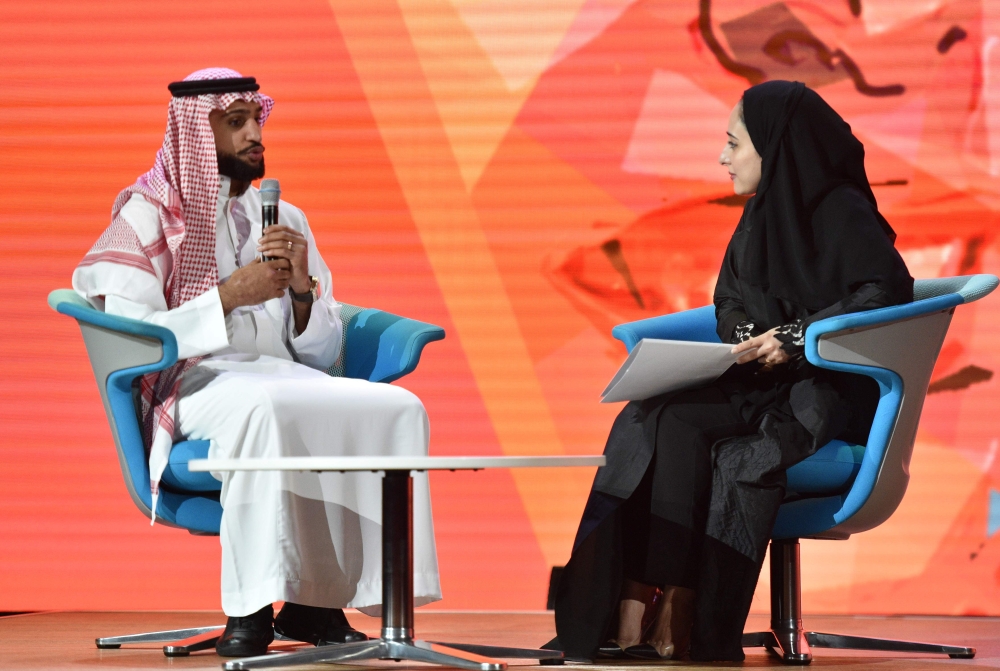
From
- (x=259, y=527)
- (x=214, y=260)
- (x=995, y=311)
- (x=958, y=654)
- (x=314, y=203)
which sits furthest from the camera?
(x=314, y=203)

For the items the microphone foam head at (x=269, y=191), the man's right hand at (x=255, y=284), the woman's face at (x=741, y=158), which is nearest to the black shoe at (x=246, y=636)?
the man's right hand at (x=255, y=284)

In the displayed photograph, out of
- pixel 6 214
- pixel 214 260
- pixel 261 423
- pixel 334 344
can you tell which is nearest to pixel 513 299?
pixel 334 344

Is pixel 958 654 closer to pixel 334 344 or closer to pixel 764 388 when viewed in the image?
pixel 764 388

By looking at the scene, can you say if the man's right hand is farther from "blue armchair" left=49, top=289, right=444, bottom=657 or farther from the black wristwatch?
"blue armchair" left=49, top=289, right=444, bottom=657

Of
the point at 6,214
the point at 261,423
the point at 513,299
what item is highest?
the point at 6,214

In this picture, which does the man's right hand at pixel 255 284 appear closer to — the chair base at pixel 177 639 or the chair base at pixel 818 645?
the chair base at pixel 177 639

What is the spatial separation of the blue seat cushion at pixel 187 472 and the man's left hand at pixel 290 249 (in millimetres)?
511

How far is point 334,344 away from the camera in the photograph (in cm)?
317

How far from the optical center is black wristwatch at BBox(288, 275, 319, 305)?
307 centimetres

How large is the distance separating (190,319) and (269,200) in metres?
0.35

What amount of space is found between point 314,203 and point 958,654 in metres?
2.66

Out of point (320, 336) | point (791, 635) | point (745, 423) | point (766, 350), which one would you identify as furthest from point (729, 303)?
point (320, 336)

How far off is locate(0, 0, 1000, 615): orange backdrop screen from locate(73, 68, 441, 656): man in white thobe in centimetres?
103

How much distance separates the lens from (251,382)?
2730 mm
